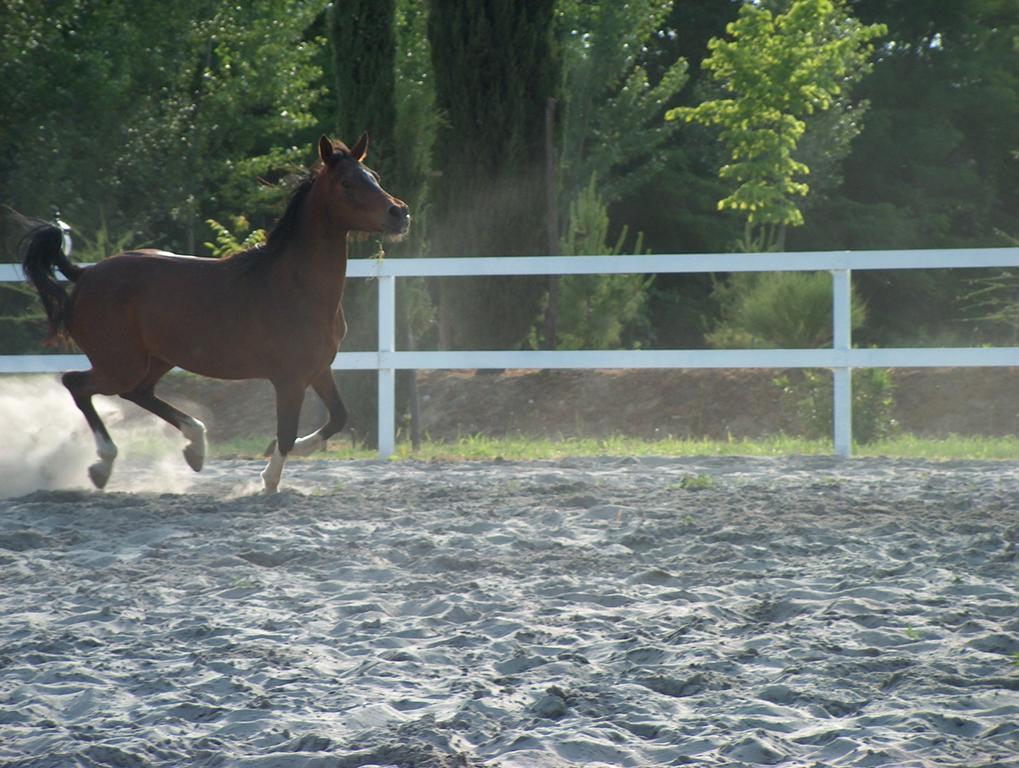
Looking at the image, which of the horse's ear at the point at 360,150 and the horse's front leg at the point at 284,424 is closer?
the horse's front leg at the point at 284,424

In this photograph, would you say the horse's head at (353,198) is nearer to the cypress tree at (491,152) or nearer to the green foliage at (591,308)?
the cypress tree at (491,152)

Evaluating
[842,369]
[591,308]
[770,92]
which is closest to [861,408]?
[842,369]

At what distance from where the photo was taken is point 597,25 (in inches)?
992

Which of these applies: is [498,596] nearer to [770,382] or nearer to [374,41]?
[374,41]

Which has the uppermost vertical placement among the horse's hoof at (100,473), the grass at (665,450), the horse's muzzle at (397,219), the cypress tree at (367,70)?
the cypress tree at (367,70)

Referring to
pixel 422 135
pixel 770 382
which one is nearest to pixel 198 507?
pixel 422 135

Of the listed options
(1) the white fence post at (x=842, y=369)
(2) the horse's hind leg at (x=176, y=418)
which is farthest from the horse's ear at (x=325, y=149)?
(1) the white fence post at (x=842, y=369)

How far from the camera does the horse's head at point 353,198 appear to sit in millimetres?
6895

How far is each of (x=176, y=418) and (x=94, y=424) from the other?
1.51 feet

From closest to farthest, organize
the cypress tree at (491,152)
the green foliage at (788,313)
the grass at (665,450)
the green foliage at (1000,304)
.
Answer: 1. the grass at (665,450)
2. the green foliage at (788,313)
3. the cypress tree at (491,152)
4. the green foliage at (1000,304)

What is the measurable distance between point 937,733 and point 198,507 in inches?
171

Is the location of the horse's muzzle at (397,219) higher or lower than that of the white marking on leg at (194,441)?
higher

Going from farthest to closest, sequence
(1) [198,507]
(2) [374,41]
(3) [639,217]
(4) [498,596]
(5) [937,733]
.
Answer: (3) [639,217]
(2) [374,41]
(1) [198,507]
(4) [498,596]
(5) [937,733]

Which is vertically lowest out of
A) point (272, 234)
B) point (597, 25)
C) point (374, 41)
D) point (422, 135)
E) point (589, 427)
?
point (589, 427)
